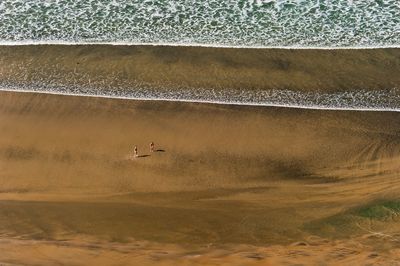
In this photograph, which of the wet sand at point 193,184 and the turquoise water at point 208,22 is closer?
the wet sand at point 193,184

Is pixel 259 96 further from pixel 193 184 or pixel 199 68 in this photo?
pixel 193 184

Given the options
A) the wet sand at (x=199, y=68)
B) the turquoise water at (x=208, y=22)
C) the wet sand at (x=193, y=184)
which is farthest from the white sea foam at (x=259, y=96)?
the turquoise water at (x=208, y=22)

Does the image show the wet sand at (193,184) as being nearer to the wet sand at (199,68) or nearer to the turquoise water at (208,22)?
the wet sand at (199,68)

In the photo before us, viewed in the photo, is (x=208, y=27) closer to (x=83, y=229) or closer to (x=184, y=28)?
(x=184, y=28)

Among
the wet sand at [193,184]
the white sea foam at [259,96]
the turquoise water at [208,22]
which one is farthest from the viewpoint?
the turquoise water at [208,22]

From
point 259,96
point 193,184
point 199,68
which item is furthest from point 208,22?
point 193,184

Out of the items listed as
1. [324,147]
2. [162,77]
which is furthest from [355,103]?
[162,77]
